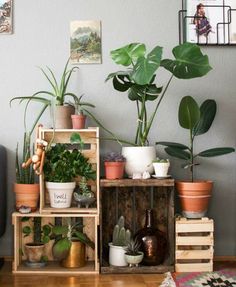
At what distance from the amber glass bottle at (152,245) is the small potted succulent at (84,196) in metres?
0.35

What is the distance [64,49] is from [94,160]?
744mm

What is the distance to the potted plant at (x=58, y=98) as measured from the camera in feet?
9.72

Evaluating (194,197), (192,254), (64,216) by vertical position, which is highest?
(194,197)

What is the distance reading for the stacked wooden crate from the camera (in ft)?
9.33

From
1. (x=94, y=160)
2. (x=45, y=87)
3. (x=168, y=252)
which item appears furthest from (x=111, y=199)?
(x=45, y=87)

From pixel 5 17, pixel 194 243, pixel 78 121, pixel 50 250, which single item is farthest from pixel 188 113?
pixel 5 17

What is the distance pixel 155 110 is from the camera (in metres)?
2.99

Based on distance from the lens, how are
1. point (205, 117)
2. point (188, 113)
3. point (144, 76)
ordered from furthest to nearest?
point (205, 117) → point (188, 113) → point (144, 76)

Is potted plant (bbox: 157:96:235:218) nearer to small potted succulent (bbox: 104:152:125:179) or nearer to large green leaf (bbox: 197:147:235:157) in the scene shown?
large green leaf (bbox: 197:147:235:157)

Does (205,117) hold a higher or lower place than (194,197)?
higher

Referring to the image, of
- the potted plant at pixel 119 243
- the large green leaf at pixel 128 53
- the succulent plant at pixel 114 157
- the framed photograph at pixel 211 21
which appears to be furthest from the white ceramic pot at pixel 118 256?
the framed photograph at pixel 211 21

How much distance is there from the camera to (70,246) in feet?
9.43

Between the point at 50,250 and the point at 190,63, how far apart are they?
1.43 metres

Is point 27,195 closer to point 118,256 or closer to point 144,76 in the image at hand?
point 118,256
